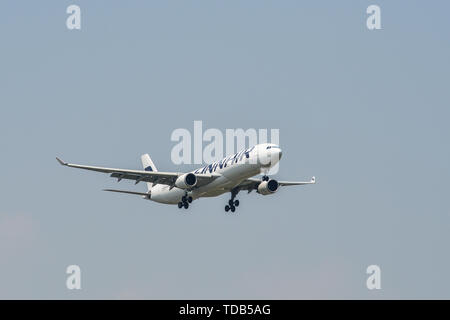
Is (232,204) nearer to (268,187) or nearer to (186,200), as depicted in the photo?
(268,187)

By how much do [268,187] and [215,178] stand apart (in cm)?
636

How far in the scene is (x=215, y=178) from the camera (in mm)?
83500

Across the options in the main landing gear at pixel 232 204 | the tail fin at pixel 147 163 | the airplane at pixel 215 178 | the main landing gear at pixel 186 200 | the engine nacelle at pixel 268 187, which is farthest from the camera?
the tail fin at pixel 147 163

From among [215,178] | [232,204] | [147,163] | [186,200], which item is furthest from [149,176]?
[147,163]

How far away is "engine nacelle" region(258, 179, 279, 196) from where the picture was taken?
287ft

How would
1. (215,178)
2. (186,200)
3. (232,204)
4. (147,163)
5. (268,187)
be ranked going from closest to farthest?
1. (215,178)
2. (186,200)
3. (268,187)
4. (232,204)
5. (147,163)

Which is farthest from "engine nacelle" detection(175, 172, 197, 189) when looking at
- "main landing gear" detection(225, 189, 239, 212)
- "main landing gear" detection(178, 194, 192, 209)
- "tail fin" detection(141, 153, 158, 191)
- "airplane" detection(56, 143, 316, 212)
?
"tail fin" detection(141, 153, 158, 191)

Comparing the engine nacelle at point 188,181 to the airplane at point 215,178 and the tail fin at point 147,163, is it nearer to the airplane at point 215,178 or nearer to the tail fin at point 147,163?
the airplane at point 215,178

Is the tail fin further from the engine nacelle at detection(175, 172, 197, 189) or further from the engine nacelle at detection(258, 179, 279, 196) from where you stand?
the engine nacelle at detection(175, 172, 197, 189)

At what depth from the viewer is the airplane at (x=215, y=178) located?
261 ft

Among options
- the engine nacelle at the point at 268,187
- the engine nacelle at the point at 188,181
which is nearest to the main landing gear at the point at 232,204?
the engine nacelle at the point at 268,187
